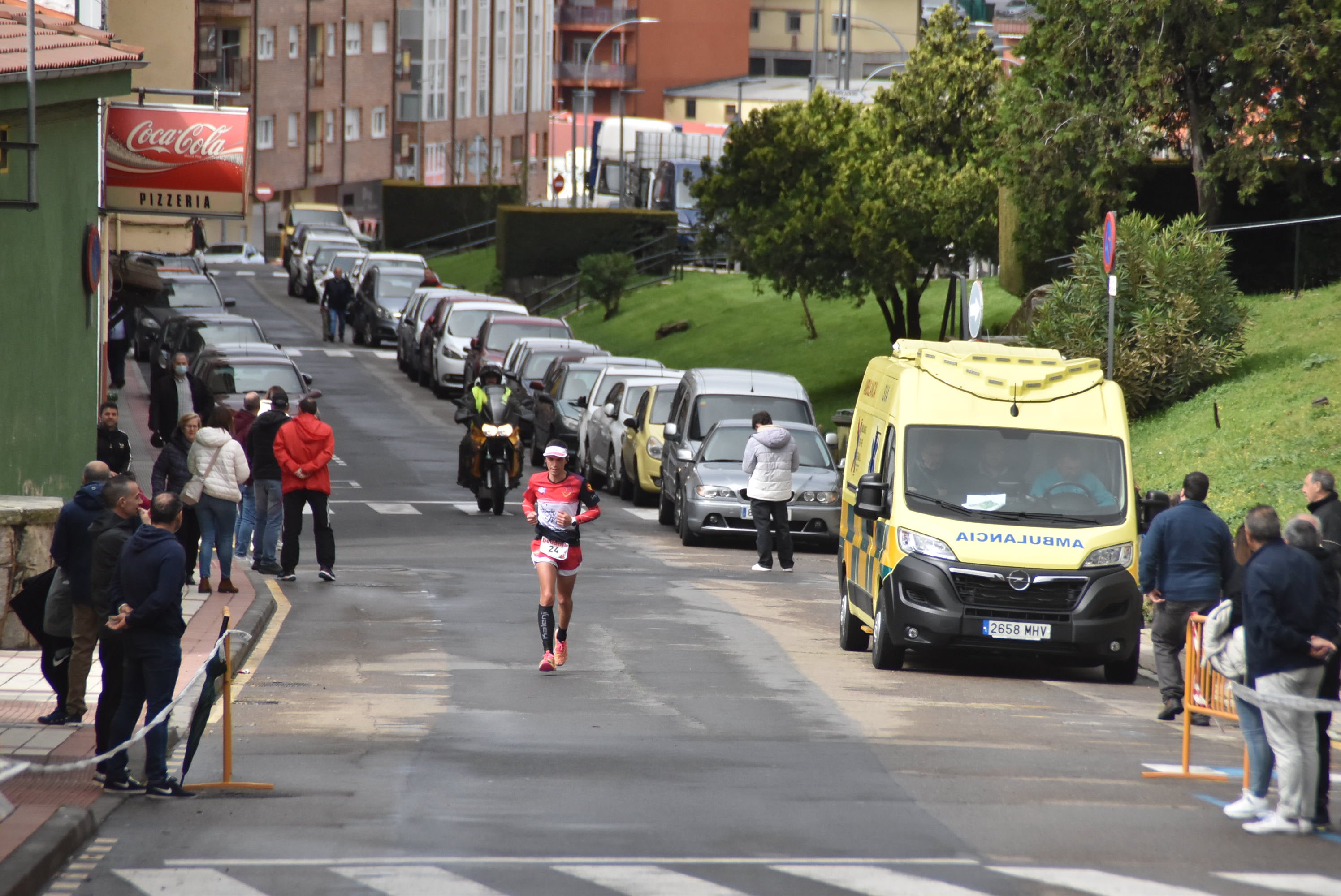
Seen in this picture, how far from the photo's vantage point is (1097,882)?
315 inches

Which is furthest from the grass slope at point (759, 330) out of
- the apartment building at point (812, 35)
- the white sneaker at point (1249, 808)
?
the apartment building at point (812, 35)

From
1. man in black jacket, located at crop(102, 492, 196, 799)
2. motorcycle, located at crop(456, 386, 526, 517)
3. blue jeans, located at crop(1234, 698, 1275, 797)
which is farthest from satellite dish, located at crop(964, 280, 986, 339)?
man in black jacket, located at crop(102, 492, 196, 799)

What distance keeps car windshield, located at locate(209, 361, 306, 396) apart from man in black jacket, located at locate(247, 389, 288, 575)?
371 inches

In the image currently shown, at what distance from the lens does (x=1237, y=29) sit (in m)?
27.4

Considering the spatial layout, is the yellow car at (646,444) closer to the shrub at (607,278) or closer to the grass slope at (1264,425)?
the grass slope at (1264,425)

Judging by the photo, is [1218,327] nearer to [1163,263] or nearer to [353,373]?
[1163,263]

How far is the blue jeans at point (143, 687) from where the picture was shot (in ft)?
31.4

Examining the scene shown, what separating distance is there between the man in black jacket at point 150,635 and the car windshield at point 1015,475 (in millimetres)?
6053

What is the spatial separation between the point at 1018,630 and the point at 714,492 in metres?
8.94

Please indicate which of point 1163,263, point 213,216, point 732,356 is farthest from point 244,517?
point 732,356

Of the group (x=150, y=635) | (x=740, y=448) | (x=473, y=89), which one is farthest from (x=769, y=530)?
(x=473, y=89)

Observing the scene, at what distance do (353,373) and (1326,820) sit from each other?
3606 cm

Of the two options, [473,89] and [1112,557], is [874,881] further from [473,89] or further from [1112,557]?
[473,89]

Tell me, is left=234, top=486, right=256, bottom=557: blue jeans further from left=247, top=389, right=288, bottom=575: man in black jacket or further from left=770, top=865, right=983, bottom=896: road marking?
→ left=770, top=865, right=983, bottom=896: road marking
